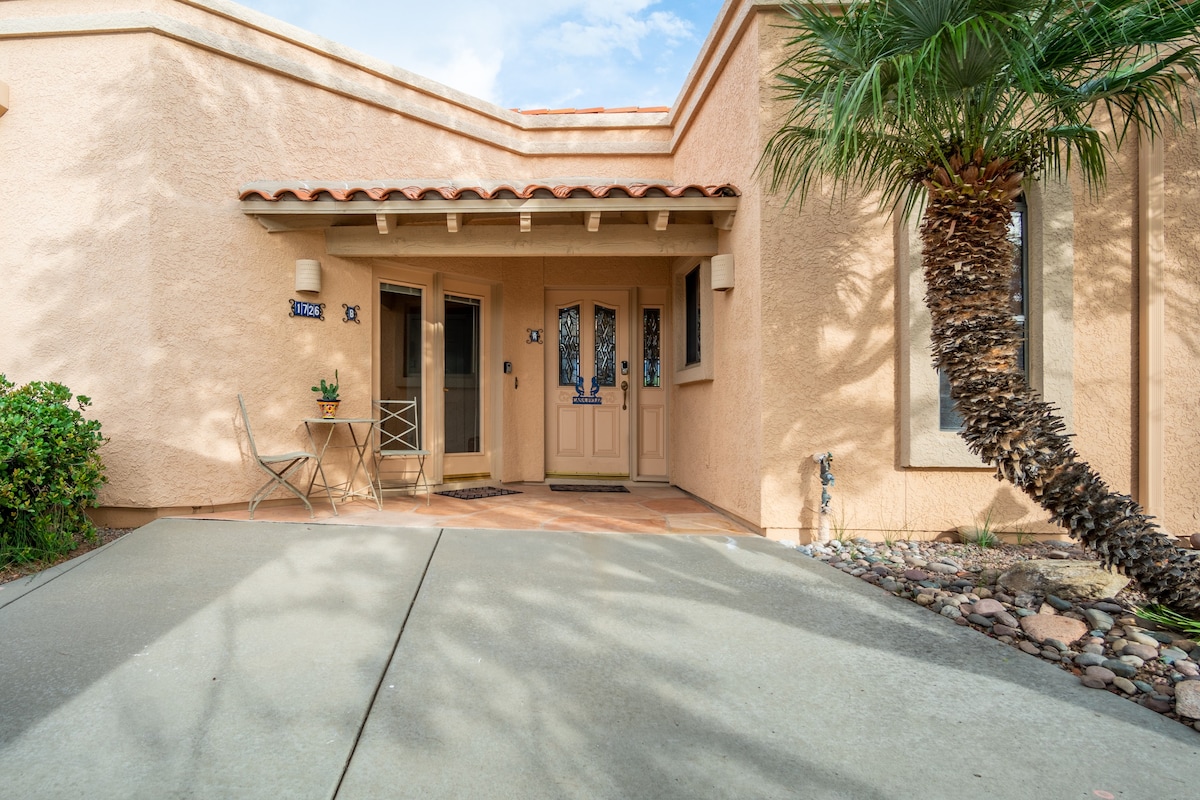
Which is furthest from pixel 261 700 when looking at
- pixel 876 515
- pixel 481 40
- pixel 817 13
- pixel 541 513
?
pixel 481 40

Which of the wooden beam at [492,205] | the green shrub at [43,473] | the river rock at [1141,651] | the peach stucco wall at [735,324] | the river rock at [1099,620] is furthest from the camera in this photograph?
the wooden beam at [492,205]

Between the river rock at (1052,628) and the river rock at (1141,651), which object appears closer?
the river rock at (1141,651)

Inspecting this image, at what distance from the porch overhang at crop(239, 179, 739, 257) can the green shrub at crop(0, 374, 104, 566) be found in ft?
6.60

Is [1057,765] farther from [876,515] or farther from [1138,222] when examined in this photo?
[1138,222]

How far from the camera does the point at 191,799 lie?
162cm

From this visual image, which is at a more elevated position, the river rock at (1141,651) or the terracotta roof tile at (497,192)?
the terracotta roof tile at (497,192)

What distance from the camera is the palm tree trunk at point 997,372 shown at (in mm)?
2725

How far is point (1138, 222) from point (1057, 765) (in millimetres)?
4105

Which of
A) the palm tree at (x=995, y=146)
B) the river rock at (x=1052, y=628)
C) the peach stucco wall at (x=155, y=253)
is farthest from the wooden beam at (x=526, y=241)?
the river rock at (x=1052, y=628)

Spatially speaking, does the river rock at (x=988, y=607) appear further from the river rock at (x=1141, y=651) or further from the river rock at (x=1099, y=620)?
the river rock at (x=1141, y=651)

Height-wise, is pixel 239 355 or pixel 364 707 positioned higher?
pixel 239 355

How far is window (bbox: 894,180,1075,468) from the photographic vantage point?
406 cm

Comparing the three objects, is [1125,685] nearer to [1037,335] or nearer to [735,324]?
[1037,335]

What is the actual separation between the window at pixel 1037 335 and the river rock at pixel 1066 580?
974mm
